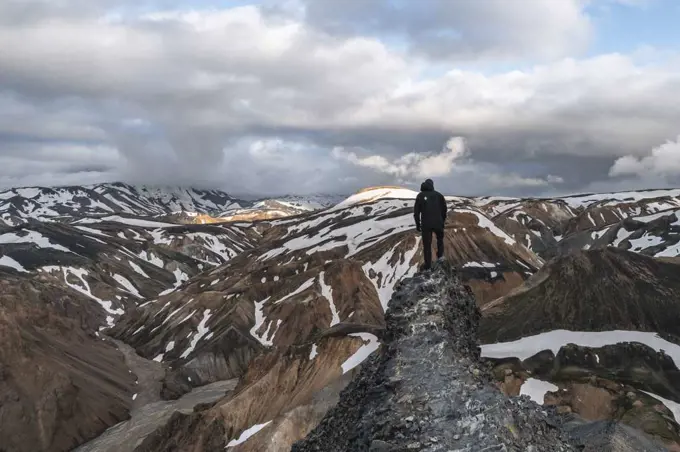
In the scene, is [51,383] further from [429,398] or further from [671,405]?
[429,398]

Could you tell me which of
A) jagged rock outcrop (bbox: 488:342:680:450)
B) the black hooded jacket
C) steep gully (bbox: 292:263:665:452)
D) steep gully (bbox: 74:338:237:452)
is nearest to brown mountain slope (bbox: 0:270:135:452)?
steep gully (bbox: 74:338:237:452)

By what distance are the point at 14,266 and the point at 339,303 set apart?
137039 millimetres

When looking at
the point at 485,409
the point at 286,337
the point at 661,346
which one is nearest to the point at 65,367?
the point at 286,337

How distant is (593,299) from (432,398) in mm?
73945

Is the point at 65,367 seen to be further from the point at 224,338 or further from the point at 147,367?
the point at 224,338

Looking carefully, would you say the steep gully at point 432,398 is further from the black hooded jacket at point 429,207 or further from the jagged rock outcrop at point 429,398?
the black hooded jacket at point 429,207

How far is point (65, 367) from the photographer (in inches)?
3728

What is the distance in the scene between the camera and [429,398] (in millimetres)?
13656

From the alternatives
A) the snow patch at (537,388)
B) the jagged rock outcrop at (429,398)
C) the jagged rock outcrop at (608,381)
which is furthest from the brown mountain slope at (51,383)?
the jagged rock outcrop at (429,398)

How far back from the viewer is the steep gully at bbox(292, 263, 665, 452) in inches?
500

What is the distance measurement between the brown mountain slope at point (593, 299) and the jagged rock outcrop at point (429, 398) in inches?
2426

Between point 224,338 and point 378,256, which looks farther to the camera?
point 378,256

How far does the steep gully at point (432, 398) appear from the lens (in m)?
12.7

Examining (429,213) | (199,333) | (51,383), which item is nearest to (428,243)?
(429,213)
